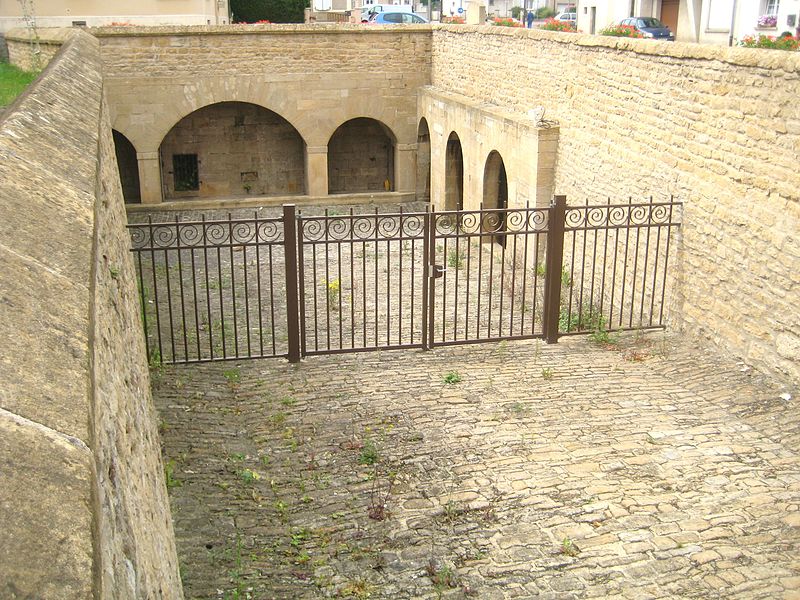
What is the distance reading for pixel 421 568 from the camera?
206 inches

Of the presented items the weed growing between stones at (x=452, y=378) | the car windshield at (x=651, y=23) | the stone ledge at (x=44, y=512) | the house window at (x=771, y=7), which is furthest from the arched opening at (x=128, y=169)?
the stone ledge at (x=44, y=512)

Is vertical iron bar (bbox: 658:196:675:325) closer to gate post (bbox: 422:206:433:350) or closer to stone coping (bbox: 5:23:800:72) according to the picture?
stone coping (bbox: 5:23:800:72)

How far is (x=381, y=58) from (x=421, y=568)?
15879 mm

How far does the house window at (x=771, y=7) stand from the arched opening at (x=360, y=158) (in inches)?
507

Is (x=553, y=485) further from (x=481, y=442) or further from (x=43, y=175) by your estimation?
(x=43, y=175)

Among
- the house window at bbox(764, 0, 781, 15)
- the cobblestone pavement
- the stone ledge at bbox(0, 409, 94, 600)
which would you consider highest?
the house window at bbox(764, 0, 781, 15)

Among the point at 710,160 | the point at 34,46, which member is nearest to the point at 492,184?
the point at 710,160

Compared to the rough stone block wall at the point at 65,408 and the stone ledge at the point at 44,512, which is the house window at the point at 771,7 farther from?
the stone ledge at the point at 44,512

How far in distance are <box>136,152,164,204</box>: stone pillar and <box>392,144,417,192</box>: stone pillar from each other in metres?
5.37

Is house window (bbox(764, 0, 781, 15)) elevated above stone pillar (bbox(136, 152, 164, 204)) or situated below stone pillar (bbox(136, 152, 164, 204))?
above

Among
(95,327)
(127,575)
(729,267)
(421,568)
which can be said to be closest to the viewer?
(127,575)

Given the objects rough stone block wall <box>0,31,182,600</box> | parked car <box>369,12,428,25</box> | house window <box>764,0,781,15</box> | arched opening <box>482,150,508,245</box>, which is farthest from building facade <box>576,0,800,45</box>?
rough stone block wall <box>0,31,182,600</box>

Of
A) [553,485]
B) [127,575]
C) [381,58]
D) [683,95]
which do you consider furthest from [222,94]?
[127,575]

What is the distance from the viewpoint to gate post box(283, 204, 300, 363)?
8.54m
